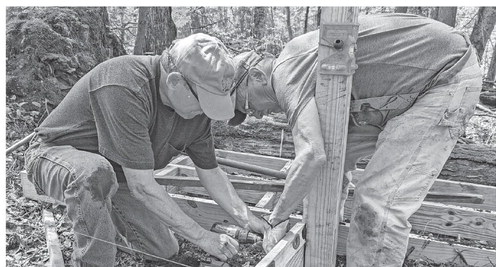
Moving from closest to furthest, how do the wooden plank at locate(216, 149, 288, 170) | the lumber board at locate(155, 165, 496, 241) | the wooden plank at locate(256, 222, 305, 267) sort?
the wooden plank at locate(256, 222, 305, 267), the lumber board at locate(155, 165, 496, 241), the wooden plank at locate(216, 149, 288, 170)

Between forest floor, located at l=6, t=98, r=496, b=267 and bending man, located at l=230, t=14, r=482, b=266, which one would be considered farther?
forest floor, located at l=6, t=98, r=496, b=267

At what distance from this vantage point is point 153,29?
6840mm

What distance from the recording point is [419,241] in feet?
10.3

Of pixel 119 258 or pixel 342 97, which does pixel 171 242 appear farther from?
pixel 342 97

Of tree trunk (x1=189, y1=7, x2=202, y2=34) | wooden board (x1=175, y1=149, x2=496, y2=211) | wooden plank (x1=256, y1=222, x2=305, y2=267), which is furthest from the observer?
tree trunk (x1=189, y1=7, x2=202, y2=34)

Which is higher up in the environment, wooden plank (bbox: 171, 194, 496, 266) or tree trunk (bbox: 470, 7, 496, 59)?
tree trunk (bbox: 470, 7, 496, 59)

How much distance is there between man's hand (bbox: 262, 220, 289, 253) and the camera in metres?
2.44

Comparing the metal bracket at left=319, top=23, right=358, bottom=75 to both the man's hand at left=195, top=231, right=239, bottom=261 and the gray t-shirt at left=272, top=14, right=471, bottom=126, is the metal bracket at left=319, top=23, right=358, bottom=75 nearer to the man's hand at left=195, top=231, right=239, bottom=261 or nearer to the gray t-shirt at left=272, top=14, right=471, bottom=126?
the gray t-shirt at left=272, top=14, right=471, bottom=126

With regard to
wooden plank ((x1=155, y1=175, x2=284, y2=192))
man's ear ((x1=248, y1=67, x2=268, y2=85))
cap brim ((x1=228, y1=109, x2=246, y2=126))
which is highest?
man's ear ((x1=248, y1=67, x2=268, y2=85))

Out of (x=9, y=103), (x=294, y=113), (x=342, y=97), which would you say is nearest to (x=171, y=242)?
(x=294, y=113)

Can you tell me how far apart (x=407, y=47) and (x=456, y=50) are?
29cm

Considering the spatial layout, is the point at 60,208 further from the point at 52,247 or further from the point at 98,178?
the point at 98,178

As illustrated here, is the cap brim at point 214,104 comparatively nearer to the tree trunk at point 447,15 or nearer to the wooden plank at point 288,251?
the wooden plank at point 288,251

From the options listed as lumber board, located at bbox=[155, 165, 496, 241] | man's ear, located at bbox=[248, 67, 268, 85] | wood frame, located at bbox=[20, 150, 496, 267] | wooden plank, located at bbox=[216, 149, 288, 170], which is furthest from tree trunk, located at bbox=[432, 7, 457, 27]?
man's ear, located at bbox=[248, 67, 268, 85]
